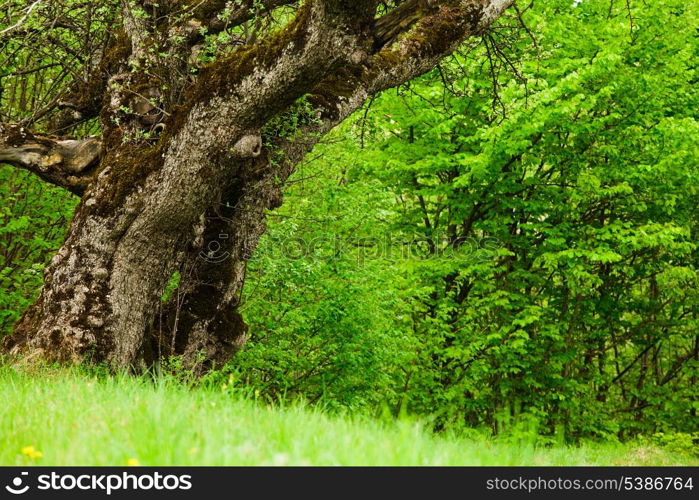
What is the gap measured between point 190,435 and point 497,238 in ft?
45.0

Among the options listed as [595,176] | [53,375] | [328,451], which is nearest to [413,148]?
[595,176]

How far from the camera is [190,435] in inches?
119

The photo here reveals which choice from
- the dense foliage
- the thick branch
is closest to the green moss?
the thick branch

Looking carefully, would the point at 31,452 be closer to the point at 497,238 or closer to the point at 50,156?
the point at 50,156

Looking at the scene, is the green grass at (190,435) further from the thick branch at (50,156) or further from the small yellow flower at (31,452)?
the thick branch at (50,156)

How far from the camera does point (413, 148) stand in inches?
616

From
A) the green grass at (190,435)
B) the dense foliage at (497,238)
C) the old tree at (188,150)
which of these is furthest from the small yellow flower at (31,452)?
the dense foliage at (497,238)

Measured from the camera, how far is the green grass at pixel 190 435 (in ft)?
9.16

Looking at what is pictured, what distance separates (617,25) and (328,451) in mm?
12636

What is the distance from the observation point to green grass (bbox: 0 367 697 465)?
2.79 meters

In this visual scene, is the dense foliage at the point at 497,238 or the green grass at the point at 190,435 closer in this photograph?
the green grass at the point at 190,435

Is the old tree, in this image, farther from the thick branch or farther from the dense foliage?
the dense foliage

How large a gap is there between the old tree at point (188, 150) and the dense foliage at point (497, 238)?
3.25m

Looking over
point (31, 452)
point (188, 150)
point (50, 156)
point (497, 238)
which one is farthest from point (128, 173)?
point (497, 238)
